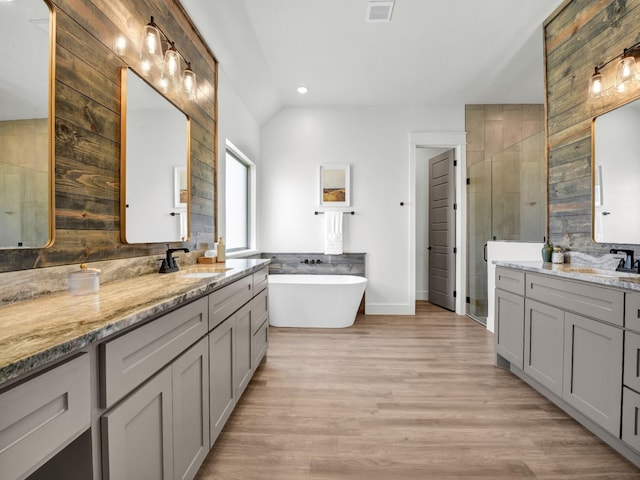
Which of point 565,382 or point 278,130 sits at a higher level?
point 278,130

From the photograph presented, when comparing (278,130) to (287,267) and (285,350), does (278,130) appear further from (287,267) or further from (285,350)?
(285,350)

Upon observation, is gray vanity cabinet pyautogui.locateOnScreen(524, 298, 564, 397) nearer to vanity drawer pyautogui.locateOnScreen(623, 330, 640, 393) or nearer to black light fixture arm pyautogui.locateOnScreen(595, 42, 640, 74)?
vanity drawer pyautogui.locateOnScreen(623, 330, 640, 393)

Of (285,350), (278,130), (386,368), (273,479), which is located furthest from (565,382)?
(278,130)

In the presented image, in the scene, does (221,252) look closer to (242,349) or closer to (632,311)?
(242,349)

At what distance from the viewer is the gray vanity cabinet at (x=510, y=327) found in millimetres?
2211

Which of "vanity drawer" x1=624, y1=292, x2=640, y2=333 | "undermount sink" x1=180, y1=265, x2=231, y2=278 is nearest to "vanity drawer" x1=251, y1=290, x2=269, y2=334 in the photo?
"undermount sink" x1=180, y1=265, x2=231, y2=278

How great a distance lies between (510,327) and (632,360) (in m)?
0.93

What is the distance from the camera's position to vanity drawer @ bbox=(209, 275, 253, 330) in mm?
1461

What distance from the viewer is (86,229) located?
131 centimetres

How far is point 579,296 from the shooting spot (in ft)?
5.56

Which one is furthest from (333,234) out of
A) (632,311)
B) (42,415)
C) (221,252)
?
(42,415)

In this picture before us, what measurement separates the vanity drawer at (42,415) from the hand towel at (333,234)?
3.54 metres

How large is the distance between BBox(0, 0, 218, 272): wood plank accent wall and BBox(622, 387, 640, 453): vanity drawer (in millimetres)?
2414

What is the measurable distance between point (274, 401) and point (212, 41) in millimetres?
2653
